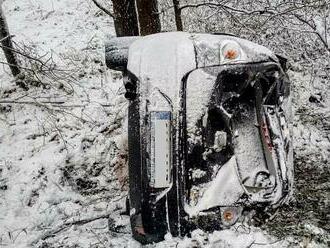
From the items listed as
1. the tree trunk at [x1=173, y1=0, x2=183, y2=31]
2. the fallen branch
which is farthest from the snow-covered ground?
the tree trunk at [x1=173, y1=0, x2=183, y2=31]

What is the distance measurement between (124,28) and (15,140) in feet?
6.83

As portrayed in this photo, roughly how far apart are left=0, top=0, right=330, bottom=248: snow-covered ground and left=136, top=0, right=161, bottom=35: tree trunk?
0.88m

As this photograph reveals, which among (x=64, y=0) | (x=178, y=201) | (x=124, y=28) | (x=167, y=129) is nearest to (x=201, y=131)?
(x=167, y=129)

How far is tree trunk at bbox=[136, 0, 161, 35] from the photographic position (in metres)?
6.22

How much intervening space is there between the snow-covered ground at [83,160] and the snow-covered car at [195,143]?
348 millimetres

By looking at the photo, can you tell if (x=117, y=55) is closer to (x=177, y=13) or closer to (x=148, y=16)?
(x=148, y=16)

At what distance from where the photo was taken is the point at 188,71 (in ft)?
11.6

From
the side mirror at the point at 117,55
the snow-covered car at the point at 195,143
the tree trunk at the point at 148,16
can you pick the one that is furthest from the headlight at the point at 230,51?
the tree trunk at the point at 148,16

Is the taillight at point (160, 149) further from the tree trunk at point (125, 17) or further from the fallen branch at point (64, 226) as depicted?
the tree trunk at point (125, 17)

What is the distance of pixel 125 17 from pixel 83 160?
207cm

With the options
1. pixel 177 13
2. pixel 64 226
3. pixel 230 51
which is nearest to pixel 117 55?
pixel 230 51

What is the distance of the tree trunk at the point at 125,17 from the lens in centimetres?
610

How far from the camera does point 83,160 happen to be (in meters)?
5.39

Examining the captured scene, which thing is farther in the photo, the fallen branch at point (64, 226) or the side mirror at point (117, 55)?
the fallen branch at point (64, 226)
